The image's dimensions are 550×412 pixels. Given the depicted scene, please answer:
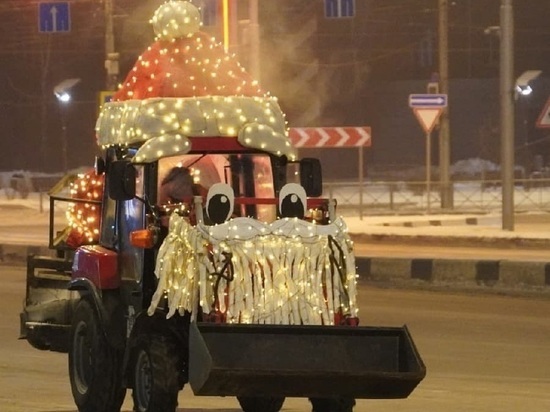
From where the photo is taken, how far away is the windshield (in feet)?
28.1

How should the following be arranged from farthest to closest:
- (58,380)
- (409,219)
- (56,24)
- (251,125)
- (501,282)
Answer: (56,24), (409,219), (501,282), (58,380), (251,125)

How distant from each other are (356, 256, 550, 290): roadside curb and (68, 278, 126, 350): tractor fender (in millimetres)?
9483

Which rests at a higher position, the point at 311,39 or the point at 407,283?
the point at 311,39

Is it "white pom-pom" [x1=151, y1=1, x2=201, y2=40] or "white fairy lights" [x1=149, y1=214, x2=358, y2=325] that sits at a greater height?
"white pom-pom" [x1=151, y1=1, x2=201, y2=40]

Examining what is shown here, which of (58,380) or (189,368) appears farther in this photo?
(58,380)

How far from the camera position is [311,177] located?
9.01m

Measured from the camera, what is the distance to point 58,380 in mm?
10828

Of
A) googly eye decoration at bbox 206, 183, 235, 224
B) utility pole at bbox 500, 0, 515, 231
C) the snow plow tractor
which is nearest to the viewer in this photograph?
the snow plow tractor

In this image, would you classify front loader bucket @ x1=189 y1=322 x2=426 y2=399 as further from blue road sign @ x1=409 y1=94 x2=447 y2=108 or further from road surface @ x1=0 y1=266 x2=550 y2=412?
blue road sign @ x1=409 y1=94 x2=447 y2=108

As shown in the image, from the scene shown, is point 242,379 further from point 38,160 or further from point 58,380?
point 38,160

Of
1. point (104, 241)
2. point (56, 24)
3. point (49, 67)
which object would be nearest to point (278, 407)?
point (104, 241)

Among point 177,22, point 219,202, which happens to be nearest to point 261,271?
point 219,202

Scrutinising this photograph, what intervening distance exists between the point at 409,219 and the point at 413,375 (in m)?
26.8

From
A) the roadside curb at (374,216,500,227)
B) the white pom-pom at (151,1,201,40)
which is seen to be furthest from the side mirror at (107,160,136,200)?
the roadside curb at (374,216,500,227)
